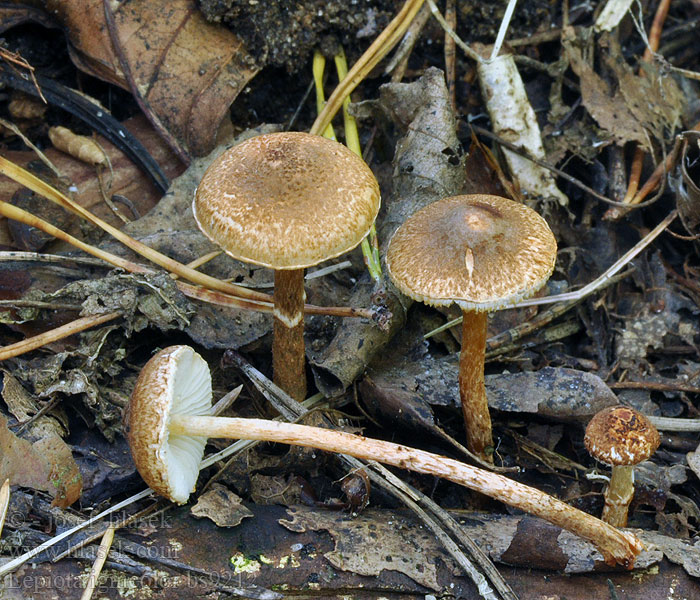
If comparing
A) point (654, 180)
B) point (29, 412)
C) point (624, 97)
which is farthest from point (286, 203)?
point (624, 97)

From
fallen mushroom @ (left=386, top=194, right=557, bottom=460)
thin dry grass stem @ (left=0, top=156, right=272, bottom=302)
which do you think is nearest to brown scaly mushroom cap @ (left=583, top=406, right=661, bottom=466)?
fallen mushroom @ (left=386, top=194, right=557, bottom=460)

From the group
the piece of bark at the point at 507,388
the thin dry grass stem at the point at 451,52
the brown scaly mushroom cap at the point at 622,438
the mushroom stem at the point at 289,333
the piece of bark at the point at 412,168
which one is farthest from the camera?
the thin dry grass stem at the point at 451,52

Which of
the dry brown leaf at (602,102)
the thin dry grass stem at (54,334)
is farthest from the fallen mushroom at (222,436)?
the dry brown leaf at (602,102)

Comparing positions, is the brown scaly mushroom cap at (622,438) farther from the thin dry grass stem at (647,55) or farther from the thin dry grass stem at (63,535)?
the thin dry grass stem at (63,535)

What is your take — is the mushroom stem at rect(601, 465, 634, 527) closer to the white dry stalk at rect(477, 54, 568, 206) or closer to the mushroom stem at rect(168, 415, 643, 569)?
the mushroom stem at rect(168, 415, 643, 569)

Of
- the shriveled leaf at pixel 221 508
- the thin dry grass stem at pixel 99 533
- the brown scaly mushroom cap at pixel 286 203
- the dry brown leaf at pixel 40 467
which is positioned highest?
the brown scaly mushroom cap at pixel 286 203

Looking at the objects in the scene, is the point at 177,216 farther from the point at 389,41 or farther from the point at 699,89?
the point at 699,89
